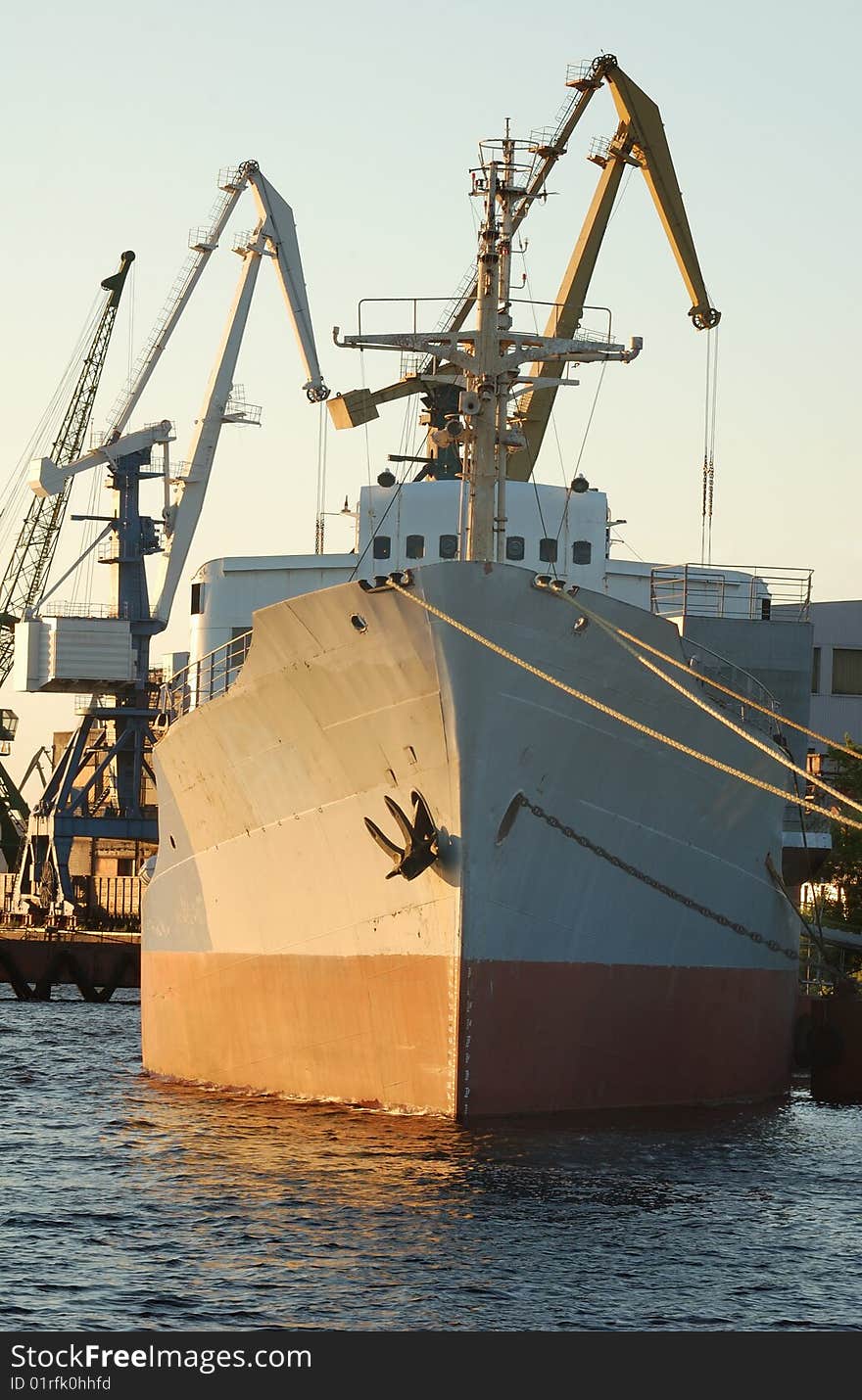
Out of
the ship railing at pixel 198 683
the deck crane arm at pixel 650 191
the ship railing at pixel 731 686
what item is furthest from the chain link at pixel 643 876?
the deck crane arm at pixel 650 191

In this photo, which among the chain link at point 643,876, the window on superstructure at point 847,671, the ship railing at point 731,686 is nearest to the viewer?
the chain link at point 643,876

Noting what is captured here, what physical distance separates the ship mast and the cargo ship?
3 centimetres

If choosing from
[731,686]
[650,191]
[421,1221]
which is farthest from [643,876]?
[650,191]

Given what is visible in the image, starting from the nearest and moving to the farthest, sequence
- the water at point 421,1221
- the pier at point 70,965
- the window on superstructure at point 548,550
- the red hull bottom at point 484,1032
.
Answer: the water at point 421,1221 < the red hull bottom at point 484,1032 < the window on superstructure at point 548,550 < the pier at point 70,965

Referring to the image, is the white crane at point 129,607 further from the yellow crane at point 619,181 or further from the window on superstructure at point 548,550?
the window on superstructure at point 548,550

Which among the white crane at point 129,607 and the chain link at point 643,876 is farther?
the white crane at point 129,607

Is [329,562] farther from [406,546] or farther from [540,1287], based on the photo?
[540,1287]

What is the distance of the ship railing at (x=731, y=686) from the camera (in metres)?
17.9

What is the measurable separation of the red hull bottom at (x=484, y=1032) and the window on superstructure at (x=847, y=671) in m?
19.6

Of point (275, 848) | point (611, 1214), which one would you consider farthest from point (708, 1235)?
point (275, 848)

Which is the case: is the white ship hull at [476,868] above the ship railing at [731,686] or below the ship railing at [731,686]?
→ below

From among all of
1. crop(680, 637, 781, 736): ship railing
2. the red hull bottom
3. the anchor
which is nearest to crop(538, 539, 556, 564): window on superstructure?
crop(680, 637, 781, 736): ship railing

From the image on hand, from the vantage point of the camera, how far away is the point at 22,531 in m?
61.5

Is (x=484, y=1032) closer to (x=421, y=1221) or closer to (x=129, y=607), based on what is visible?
(x=421, y=1221)
